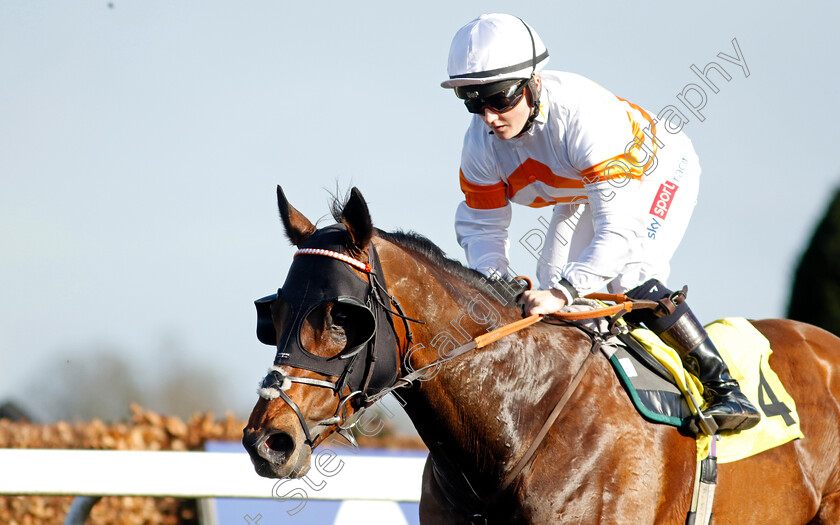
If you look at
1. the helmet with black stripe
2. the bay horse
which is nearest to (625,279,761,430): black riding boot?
the bay horse

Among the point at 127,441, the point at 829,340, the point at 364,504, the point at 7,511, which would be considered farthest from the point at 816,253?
the point at 7,511

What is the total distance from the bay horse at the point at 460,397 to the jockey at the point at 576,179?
0.23 metres

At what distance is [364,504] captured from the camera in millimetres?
4445

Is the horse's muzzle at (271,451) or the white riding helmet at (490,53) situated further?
the white riding helmet at (490,53)

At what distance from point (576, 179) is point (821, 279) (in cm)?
712

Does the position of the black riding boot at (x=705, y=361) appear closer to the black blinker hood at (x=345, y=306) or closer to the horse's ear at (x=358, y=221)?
the black blinker hood at (x=345, y=306)

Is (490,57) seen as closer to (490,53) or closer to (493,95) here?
(490,53)

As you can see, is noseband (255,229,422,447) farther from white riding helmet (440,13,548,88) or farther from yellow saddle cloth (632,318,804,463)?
yellow saddle cloth (632,318,804,463)

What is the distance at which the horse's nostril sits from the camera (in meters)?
2.13

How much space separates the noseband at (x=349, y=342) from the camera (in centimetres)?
221

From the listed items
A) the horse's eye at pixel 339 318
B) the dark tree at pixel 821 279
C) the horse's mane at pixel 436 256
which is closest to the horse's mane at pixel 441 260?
the horse's mane at pixel 436 256

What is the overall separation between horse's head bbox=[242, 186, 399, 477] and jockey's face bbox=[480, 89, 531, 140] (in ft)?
2.47

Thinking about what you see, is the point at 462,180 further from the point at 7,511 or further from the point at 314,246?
the point at 7,511

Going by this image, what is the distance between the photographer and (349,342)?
7.47 ft
